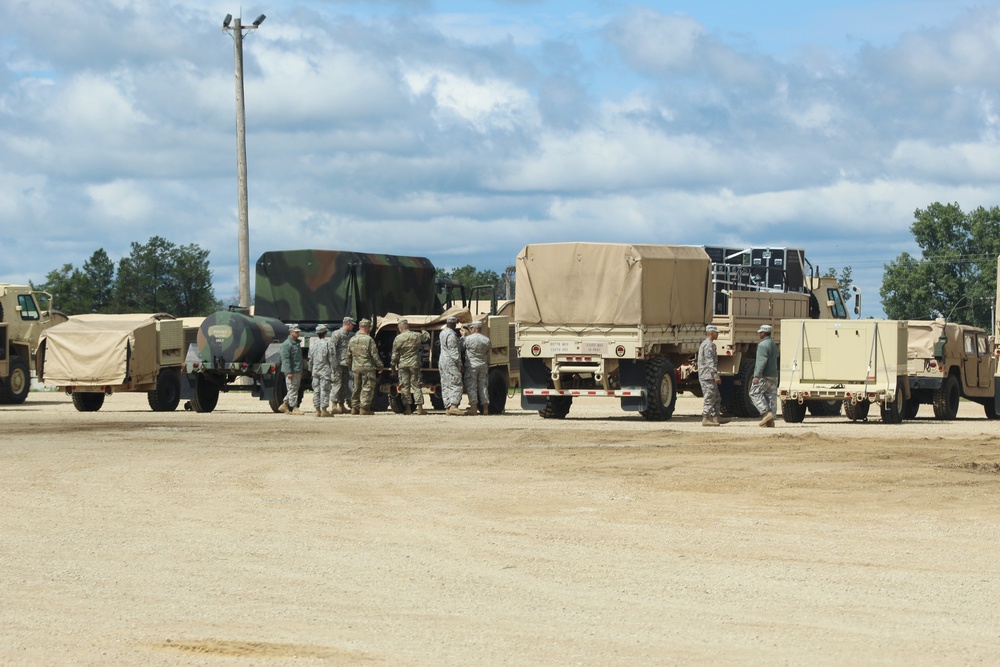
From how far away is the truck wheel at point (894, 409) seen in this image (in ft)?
87.1

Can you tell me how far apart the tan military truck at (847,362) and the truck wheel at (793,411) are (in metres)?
0.36

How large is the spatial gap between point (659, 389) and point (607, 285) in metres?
1.99

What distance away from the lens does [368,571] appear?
1046 cm

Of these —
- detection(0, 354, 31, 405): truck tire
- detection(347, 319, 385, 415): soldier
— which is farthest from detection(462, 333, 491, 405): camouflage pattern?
detection(0, 354, 31, 405): truck tire

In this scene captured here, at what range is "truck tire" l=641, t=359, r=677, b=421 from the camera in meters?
26.2

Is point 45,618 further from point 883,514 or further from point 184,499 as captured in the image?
point 883,514

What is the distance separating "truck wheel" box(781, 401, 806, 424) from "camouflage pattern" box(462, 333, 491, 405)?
5.47m

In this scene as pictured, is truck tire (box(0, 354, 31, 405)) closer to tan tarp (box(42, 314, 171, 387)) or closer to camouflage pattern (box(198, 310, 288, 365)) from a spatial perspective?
tan tarp (box(42, 314, 171, 387))

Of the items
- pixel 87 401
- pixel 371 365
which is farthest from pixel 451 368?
pixel 87 401

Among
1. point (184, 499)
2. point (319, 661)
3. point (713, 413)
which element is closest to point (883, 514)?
point (184, 499)

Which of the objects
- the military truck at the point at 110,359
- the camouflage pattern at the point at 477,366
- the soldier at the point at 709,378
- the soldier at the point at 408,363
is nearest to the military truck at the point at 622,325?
the camouflage pattern at the point at 477,366

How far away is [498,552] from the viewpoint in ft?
37.3

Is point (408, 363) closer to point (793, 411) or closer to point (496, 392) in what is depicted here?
point (496, 392)

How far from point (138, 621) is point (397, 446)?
1179 centimetres
